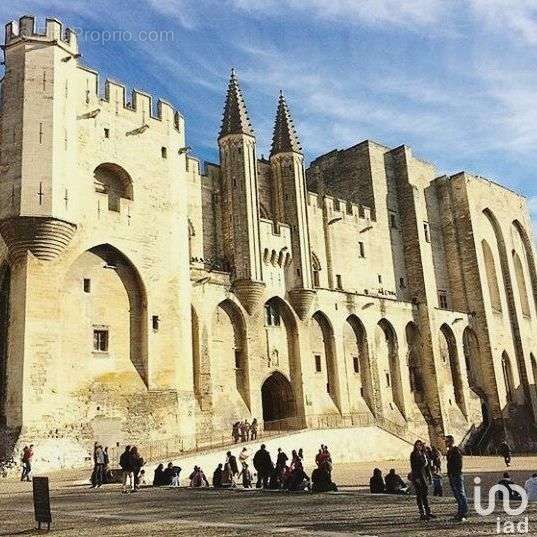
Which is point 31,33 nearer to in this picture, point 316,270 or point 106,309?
point 106,309

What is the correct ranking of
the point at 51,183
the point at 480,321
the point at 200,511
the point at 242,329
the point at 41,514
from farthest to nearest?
the point at 480,321 < the point at 242,329 < the point at 51,183 < the point at 200,511 < the point at 41,514

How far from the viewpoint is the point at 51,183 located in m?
22.6

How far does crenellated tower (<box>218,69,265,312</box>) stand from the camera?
102ft

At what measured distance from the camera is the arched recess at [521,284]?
53787 mm

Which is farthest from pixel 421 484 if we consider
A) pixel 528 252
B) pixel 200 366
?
pixel 528 252

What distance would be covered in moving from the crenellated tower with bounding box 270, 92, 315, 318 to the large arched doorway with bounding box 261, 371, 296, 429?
141 inches

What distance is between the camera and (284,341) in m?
33.3

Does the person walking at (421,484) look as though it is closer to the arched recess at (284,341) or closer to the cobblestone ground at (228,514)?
the cobblestone ground at (228,514)

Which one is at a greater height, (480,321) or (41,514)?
(480,321)

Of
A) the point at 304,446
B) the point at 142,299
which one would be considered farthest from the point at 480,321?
the point at 142,299

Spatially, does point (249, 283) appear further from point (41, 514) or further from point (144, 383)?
point (41, 514)

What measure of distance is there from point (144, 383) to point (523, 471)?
50.9 ft

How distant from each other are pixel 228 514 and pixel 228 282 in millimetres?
19794

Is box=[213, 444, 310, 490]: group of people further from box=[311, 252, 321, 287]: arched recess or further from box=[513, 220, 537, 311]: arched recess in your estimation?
box=[513, 220, 537, 311]: arched recess
